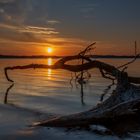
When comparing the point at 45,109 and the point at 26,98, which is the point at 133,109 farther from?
the point at 26,98

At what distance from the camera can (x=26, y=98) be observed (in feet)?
62.9

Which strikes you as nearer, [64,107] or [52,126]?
[52,126]

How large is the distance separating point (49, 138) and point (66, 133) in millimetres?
614

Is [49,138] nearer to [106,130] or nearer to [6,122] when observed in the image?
[106,130]

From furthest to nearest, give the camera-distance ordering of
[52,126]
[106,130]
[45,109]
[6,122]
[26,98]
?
[26,98] → [45,109] → [6,122] → [52,126] → [106,130]

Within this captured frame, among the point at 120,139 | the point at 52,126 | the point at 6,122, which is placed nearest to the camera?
the point at 120,139

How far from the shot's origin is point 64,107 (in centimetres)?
1590

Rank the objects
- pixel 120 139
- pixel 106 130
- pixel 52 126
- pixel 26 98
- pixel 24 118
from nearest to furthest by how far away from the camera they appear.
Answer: pixel 120 139 → pixel 106 130 → pixel 52 126 → pixel 24 118 → pixel 26 98

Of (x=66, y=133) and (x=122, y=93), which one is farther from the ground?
(x=122, y=93)

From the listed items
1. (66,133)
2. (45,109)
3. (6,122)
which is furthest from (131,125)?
(45,109)

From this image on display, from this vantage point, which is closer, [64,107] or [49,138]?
[49,138]

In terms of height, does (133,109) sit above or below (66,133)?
above

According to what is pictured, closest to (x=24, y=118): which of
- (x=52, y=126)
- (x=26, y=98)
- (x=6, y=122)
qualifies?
(x=6, y=122)

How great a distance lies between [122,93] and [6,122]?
3895 mm
